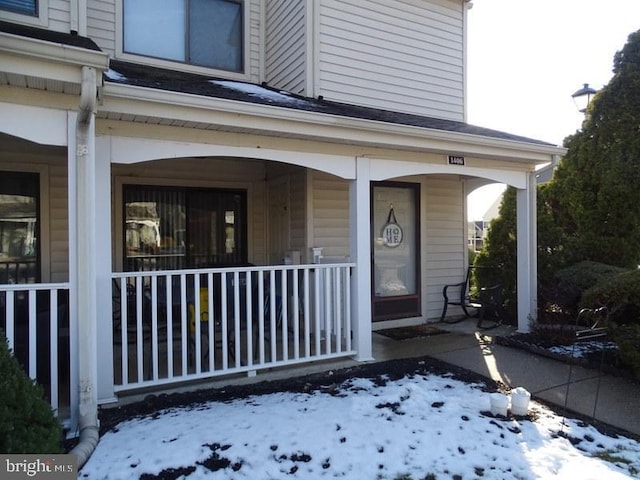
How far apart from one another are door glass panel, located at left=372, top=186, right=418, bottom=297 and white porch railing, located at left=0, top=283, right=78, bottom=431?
13.1 feet

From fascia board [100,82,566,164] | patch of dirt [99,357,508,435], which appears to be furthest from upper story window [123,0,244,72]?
patch of dirt [99,357,508,435]

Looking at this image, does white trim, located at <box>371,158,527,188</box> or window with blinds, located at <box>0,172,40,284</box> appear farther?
window with blinds, located at <box>0,172,40,284</box>

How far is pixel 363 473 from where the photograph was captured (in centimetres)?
263

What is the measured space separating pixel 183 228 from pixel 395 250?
310cm

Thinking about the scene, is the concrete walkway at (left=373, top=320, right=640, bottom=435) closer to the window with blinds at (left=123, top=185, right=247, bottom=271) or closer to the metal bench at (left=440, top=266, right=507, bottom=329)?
the metal bench at (left=440, top=266, right=507, bottom=329)

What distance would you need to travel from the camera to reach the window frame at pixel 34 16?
5082 mm

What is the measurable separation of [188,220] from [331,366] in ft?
10.0

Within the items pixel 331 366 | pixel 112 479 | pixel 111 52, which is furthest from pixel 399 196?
pixel 112 479

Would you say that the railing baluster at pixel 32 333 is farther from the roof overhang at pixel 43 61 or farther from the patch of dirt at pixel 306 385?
the roof overhang at pixel 43 61

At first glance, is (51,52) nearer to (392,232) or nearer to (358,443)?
(358,443)

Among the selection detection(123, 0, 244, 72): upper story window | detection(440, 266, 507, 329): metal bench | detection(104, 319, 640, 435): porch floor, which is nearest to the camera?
detection(104, 319, 640, 435): porch floor

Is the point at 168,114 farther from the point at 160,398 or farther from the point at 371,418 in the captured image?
the point at 371,418

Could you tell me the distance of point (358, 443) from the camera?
295 centimetres

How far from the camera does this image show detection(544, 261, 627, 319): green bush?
20.0 ft
